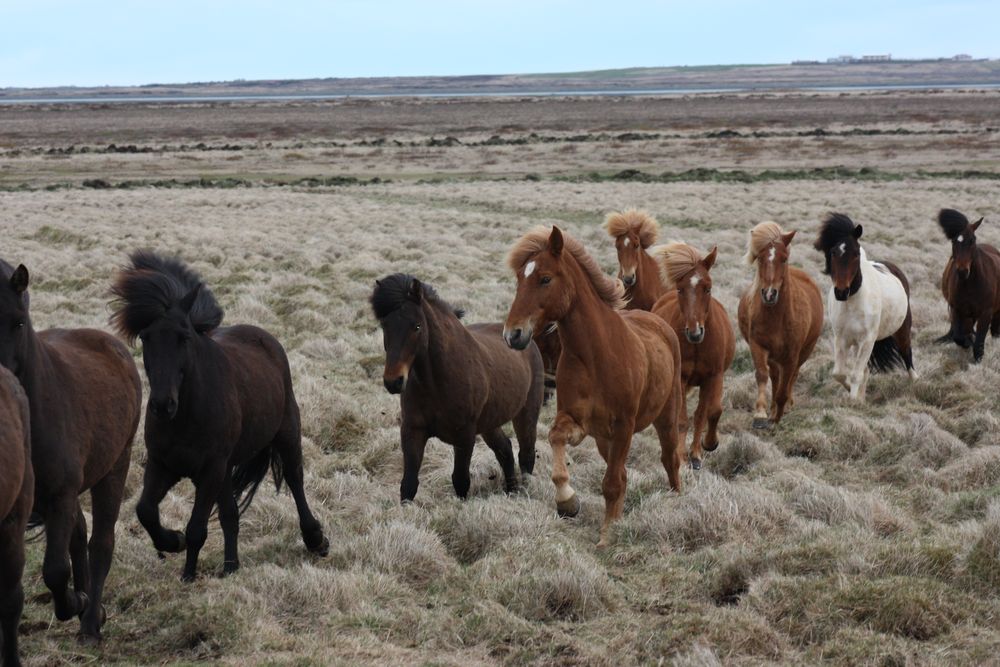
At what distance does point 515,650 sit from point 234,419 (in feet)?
6.93

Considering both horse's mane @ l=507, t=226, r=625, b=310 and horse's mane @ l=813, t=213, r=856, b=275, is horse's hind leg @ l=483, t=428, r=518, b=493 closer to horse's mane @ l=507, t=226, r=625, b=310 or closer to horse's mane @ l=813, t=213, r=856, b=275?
horse's mane @ l=507, t=226, r=625, b=310

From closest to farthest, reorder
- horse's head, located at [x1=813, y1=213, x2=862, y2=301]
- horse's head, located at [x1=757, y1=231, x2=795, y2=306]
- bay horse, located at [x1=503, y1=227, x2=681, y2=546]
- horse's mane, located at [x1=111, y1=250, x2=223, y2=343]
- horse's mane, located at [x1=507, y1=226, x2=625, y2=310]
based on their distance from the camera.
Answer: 1. horse's mane, located at [x1=111, y1=250, x2=223, y2=343]
2. bay horse, located at [x1=503, y1=227, x2=681, y2=546]
3. horse's mane, located at [x1=507, y1=226, x2=625, y2=310]
4. horse's head, located at [x1=757, y1=231, x2=795, y2=306]
5. horse's head, located at [x1=813, y1=213, x2=862, y2=301]

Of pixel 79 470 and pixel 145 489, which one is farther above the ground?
pixel 79 470

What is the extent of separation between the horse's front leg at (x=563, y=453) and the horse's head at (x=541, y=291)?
59 centimetres

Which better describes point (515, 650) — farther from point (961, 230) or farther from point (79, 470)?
point (961, 230)

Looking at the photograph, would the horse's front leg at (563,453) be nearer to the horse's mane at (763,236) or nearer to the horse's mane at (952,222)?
the horse's mane at (763,236)

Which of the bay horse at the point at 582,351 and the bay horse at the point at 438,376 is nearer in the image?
the bay horse at the point at 582,351

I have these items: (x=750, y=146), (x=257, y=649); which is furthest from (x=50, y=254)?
(x=750, y=146)

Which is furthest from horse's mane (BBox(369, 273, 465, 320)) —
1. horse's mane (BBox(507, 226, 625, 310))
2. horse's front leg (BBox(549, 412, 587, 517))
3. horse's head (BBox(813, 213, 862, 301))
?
horse's head (BBox(813, 213, 862, 301))

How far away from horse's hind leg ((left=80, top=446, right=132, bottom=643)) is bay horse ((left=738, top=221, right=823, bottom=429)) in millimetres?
5466

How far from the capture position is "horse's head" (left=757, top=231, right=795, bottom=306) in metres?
8.97

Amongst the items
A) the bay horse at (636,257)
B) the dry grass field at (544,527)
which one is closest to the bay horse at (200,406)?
the dry grass field at (544,527)

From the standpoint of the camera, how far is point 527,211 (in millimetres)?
25500

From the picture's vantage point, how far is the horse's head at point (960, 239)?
11.1 meters
